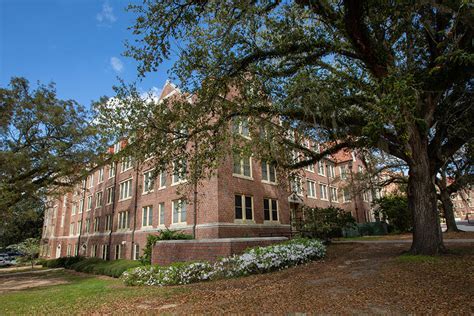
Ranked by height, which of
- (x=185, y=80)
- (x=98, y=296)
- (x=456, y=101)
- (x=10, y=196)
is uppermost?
(x=185, y=80)

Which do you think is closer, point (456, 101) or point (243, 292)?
point (243, 292)

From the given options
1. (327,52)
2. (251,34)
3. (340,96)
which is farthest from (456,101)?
(251,34)

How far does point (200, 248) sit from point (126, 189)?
64.1 feet

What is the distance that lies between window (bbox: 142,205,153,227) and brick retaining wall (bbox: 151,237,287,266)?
9489 mm

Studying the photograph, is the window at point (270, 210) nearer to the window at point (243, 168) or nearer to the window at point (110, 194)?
the window at point (243, 168)

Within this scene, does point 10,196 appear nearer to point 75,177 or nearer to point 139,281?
point 75,177

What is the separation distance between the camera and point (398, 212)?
1283 inches

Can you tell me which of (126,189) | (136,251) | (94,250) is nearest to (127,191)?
(126,189)

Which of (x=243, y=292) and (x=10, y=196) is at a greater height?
(x=10, y=196)

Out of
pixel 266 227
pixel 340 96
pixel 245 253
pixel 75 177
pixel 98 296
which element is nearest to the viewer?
pixel 98 296

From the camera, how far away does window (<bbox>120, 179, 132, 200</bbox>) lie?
31.0 metres

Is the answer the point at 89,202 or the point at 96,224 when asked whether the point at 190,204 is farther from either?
the point at 89,202

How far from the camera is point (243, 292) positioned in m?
9.00

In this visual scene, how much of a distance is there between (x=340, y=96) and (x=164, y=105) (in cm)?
693
